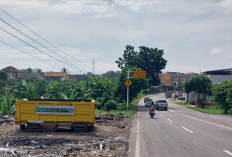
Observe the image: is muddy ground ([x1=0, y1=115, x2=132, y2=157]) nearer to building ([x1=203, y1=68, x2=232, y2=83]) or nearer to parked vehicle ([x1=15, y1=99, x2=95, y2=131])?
parked vehicle ([x1=15, y1=99, x2=95, y2=131])

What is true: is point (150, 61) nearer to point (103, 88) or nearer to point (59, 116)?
point (103, 88)

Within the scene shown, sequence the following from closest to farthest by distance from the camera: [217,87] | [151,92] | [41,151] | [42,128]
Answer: [41,151], [42,128], [217,87], [151,92]


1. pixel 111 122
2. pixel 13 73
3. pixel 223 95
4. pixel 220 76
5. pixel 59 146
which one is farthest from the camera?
pixel 13 73

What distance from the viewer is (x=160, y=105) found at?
1734 inches

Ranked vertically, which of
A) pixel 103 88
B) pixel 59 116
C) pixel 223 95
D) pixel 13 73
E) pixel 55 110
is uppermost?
pixel 13 73

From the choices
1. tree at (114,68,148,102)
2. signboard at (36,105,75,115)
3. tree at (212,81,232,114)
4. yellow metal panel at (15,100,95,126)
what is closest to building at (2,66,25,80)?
tree at (114,68,148,102)

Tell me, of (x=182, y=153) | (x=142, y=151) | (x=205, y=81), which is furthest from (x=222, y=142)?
(x=205, y=81)

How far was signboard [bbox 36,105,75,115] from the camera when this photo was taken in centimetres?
1424

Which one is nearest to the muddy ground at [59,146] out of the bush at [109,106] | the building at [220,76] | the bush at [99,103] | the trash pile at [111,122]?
the trash pile at [111,122]

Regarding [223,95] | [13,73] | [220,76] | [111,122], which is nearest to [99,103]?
[223,95]

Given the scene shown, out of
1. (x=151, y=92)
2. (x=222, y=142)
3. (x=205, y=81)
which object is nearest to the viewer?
(x=222, y=142)

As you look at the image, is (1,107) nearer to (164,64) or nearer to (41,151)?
(41,151)

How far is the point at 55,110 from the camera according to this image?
14.3 m

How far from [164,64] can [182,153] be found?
5384 cm
